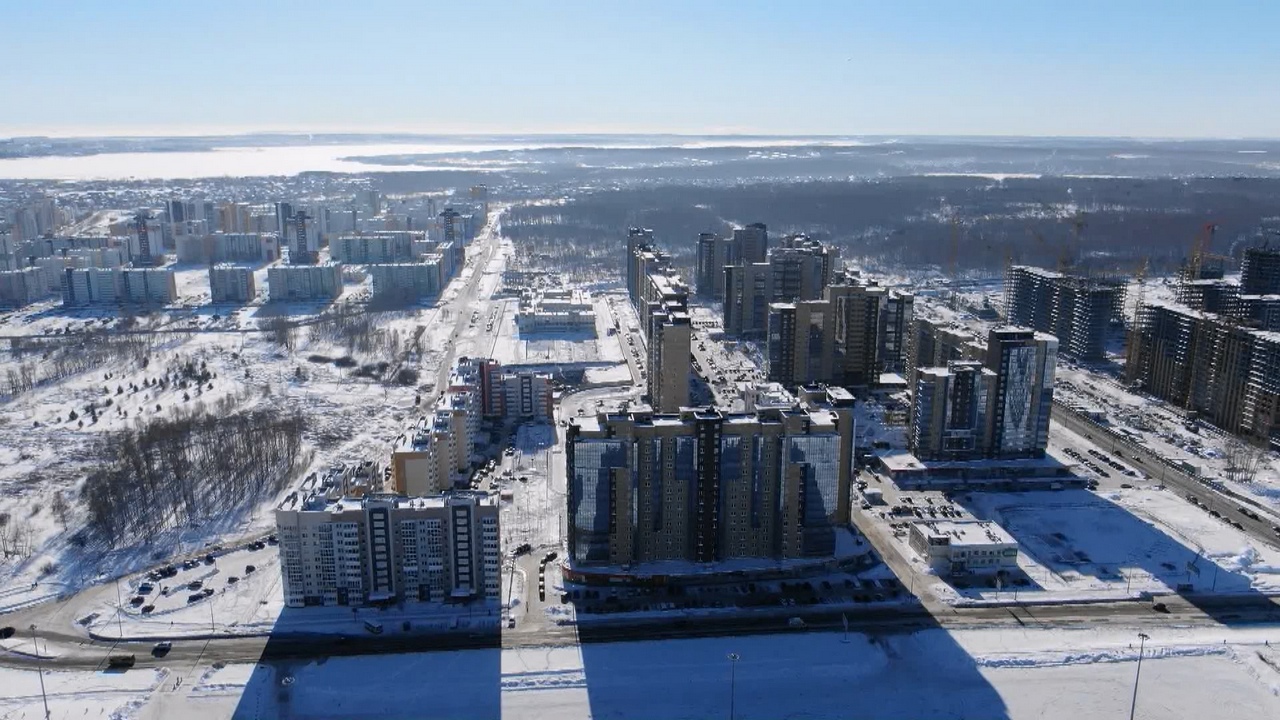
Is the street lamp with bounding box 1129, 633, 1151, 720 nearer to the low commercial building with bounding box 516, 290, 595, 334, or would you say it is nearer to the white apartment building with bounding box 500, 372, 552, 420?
the white apartment building with bounding box 500, 372, 552, 420

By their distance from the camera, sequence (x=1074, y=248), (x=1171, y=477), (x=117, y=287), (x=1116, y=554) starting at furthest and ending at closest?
(x=1074, y=248) < (x=117, y=287) < (x=1171, y=477) < (x=1116, y=554)

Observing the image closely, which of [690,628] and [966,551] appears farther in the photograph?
[966,551]

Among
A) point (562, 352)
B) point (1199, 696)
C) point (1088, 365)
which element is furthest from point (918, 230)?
point (1199, 696)

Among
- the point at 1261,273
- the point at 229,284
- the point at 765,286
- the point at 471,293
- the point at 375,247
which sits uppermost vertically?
the point at 1261,273

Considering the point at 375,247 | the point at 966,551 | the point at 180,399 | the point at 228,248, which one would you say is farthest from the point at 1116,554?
the point at 228,248

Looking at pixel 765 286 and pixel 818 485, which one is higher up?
pixel 765 286

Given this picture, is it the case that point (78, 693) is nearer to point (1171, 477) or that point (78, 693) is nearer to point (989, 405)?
point (989, 405)

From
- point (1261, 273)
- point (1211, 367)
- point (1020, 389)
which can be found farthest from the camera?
point (1261, 273)
